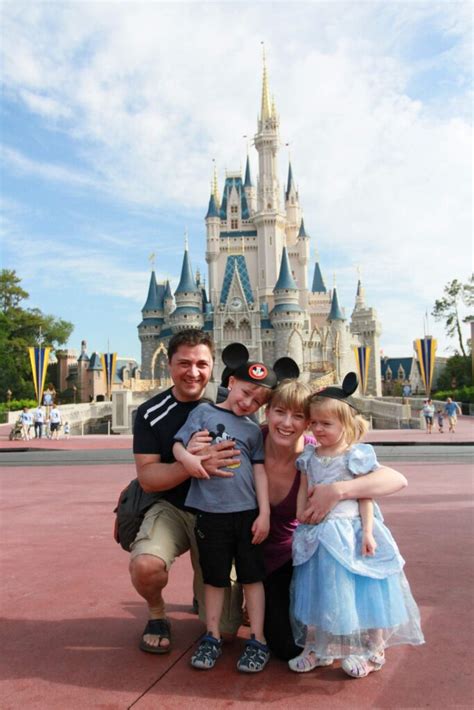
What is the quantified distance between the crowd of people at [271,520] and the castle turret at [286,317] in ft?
164

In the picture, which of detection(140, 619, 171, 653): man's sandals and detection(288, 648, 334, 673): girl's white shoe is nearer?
detection(288, 648, 334, 673): girl's white shoe

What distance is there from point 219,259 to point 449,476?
176 feet

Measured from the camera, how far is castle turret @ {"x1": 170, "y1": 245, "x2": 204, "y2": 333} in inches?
2188

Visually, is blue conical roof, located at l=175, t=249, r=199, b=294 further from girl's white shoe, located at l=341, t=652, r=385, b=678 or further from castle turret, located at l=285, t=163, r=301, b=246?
girl's white shoe, located at l=341, t=652, r=385, b=678

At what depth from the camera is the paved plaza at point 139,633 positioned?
2.59 metres

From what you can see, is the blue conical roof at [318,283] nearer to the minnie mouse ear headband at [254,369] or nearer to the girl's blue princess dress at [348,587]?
the minnie mouse ear headband at [254,369]

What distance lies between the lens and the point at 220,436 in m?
3.05

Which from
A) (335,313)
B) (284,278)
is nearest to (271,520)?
(284,278)

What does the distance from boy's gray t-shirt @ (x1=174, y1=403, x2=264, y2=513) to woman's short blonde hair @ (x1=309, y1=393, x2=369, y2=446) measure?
14.5 inches

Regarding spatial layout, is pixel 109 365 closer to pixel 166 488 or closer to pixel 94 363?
pixel 94 363

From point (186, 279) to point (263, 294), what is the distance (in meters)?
8.07

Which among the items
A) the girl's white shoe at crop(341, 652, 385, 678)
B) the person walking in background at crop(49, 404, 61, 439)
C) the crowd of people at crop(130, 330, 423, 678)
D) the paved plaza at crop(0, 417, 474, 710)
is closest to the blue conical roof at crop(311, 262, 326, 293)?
the person walking in background at crop(49, 404, 61, 439)

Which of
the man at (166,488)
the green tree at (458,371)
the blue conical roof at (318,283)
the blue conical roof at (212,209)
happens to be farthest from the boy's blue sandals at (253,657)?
the blue conical roof at (318,283)

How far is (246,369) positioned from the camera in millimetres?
3121
